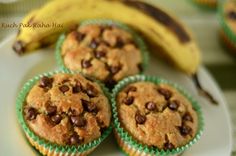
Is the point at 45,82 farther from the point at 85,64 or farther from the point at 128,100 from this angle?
the point at 128,100

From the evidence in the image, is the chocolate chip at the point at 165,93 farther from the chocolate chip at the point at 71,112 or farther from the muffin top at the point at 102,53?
the chocolate chip at the point at 71,112

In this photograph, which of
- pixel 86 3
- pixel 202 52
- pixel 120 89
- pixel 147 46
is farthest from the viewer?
pixel 202 52

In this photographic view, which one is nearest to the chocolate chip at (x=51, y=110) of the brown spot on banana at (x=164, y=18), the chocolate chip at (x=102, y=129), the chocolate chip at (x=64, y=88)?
the chocolate chip at (x=64, y=88)

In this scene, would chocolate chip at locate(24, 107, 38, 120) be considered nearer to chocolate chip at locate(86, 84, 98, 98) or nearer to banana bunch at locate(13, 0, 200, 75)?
chocolate chip at locate(86, 84, 98, 98)

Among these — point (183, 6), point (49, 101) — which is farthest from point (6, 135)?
point (183, 6)

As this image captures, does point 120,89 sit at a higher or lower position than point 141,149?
higher

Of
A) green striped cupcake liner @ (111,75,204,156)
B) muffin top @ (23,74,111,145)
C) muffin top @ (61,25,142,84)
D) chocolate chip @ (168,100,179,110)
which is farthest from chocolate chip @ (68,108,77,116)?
chocolate chip @ (168,100,179,110)

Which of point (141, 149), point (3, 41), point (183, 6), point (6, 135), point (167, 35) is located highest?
point (183, 6)

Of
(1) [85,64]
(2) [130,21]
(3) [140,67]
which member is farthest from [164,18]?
(1) [85,64]

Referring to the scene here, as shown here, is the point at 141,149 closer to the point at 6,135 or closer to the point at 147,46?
the point at 6,135
